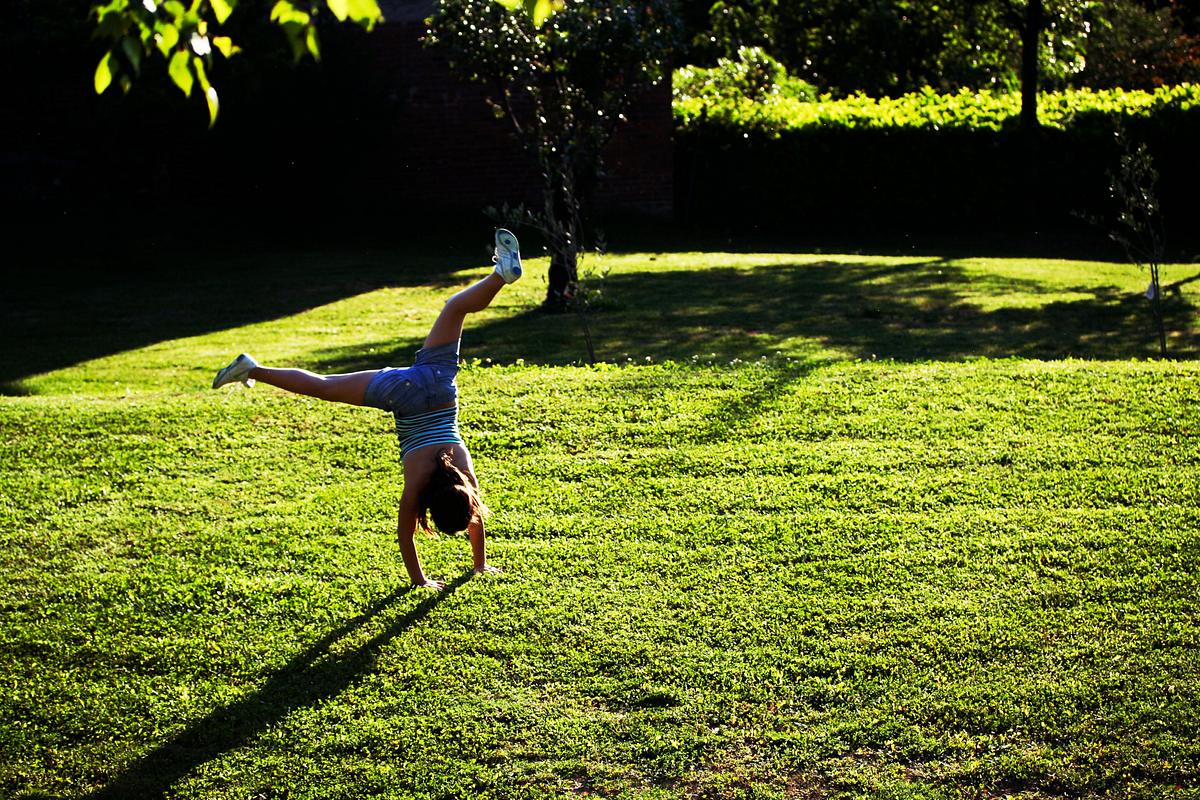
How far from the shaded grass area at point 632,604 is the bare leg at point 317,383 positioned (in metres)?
0.89

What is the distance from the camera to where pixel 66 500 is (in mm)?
6766

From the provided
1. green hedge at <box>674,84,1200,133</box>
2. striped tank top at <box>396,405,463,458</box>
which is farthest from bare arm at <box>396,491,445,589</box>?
green hedge at <box>674,84,1200,133</box>

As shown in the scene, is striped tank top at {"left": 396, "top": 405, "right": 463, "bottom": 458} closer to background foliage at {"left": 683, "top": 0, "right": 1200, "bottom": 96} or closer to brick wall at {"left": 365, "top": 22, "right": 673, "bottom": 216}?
brick wall at {"left": 365, "top": 22, "right": 673, "bottom": 216}

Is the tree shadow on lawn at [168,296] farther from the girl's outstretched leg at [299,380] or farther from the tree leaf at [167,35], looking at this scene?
the tree leaf at [167,35]

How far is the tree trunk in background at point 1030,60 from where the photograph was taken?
17406 mm

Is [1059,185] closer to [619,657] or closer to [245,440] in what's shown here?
[245,440]

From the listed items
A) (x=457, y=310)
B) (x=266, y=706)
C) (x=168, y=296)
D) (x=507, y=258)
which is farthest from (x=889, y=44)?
(x=266, y=706)

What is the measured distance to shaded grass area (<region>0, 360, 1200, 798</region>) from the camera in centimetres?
427

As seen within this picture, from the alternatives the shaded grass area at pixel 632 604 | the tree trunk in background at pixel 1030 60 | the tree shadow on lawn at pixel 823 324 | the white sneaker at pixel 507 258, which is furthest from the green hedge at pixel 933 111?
the white sneaker at pixel 507 258

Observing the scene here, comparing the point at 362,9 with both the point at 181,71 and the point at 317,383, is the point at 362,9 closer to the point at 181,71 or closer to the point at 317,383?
the point at 181,71

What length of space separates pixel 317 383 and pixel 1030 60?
1548 cm

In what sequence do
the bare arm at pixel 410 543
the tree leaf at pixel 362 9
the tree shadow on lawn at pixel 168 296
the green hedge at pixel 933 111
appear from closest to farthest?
the tree leaf at pixel 362 9, the bare arm at pixel 410 543, the tree shadow on lawn at pixel 168 296, the green hedge at pixel 933 111

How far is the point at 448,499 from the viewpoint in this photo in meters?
5.18

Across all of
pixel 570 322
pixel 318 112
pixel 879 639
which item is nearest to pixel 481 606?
pixel 879 639
